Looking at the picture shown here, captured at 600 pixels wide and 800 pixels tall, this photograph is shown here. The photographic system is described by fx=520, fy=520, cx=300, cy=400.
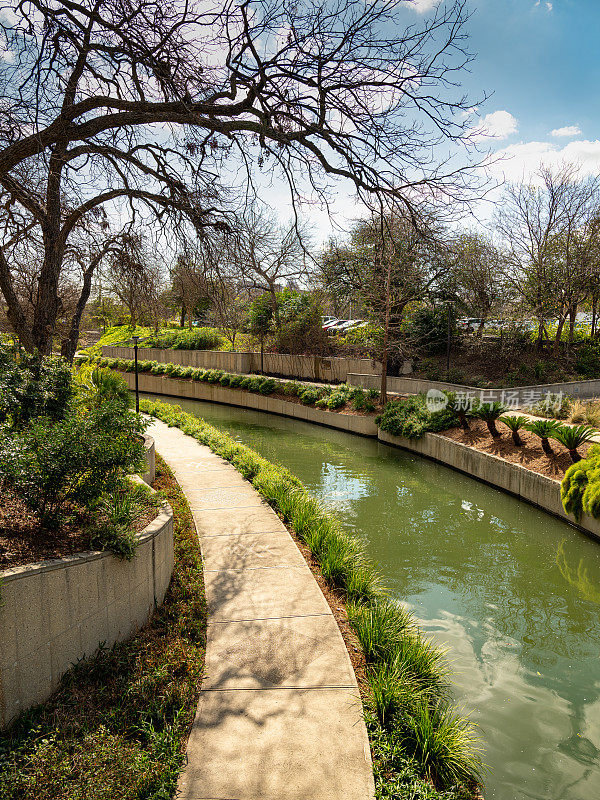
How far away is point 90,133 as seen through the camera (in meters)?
5.39

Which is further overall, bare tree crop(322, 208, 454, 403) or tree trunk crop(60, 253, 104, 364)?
bare tree crop(322, 208, 454, 403)

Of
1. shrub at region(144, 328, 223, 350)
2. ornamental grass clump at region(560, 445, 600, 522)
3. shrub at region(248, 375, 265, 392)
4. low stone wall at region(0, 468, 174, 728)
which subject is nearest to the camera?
low stone wall at region(0, 468, 174, 728)

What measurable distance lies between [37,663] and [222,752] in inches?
51.6

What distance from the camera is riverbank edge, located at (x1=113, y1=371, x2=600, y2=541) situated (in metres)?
9.50

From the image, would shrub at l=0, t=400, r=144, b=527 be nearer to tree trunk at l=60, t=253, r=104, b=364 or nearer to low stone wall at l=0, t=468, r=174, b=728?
low stone wall at l=0, t=468, r=174, b=728

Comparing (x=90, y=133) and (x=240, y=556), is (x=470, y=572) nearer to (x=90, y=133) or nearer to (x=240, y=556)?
(x=240, y=556)

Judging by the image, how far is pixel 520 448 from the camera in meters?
11.2

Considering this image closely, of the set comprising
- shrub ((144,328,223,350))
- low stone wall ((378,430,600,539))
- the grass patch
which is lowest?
low stone wall ((378,430,600,539))

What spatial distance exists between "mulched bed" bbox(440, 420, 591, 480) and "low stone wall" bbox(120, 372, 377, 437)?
12.9 ft

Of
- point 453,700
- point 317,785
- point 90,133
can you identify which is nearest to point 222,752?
point 317,785

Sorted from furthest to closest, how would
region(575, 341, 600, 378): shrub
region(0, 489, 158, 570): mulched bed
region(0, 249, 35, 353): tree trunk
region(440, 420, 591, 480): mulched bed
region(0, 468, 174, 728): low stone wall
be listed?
Answer: 1. region(575, 341, 600, 378): shrub
2. region(440, 420, 591, 480): mulched bed
3. region(0, 249, 35, 353): tree trunk
4. region(0, 489, 158, 570): mulched bed
5. region(0, 468, 174, 728): low stone wall

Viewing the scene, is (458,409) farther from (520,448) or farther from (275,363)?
(275,363)

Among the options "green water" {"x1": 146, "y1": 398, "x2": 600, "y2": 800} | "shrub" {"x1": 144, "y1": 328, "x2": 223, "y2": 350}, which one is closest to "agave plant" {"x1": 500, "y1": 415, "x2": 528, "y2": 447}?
"green water" {"x1": 146, "y1": 398, "x2": 600, "y2": 800}

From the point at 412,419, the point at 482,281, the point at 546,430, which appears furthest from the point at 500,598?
the point at 482,281
